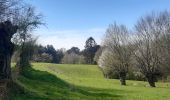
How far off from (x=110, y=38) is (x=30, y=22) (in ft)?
138

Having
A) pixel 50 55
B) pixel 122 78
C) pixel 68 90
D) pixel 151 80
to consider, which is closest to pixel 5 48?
pixel 68 90

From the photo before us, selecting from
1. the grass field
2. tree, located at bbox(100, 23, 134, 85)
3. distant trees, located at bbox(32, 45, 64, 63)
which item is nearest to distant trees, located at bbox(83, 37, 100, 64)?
distant trees, located at bbox(32, 45, 64, 63)

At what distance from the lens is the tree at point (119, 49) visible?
2977 inches

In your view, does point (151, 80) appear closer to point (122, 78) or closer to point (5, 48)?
point (122, 78)

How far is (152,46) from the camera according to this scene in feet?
230

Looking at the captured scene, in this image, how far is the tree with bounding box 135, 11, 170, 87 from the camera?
68938 mm

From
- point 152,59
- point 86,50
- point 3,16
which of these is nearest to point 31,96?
point 3,16

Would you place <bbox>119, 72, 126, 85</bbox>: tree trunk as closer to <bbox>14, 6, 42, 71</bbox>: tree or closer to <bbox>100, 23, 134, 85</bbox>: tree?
<bbox>100, 23, 134, 85</bbox>: tree

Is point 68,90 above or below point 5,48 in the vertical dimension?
below

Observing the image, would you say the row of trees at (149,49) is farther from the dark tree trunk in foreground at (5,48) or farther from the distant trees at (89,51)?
the distant trees at (89,51)

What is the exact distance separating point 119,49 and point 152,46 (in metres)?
8.32

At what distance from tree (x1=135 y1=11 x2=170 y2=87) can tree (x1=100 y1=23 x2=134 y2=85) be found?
377cm

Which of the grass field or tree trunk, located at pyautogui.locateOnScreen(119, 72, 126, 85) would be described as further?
tree trunk, located at pyautogui.locateOnScreen(119, 72, 126, 85)

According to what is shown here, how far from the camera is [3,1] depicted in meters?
22.4
